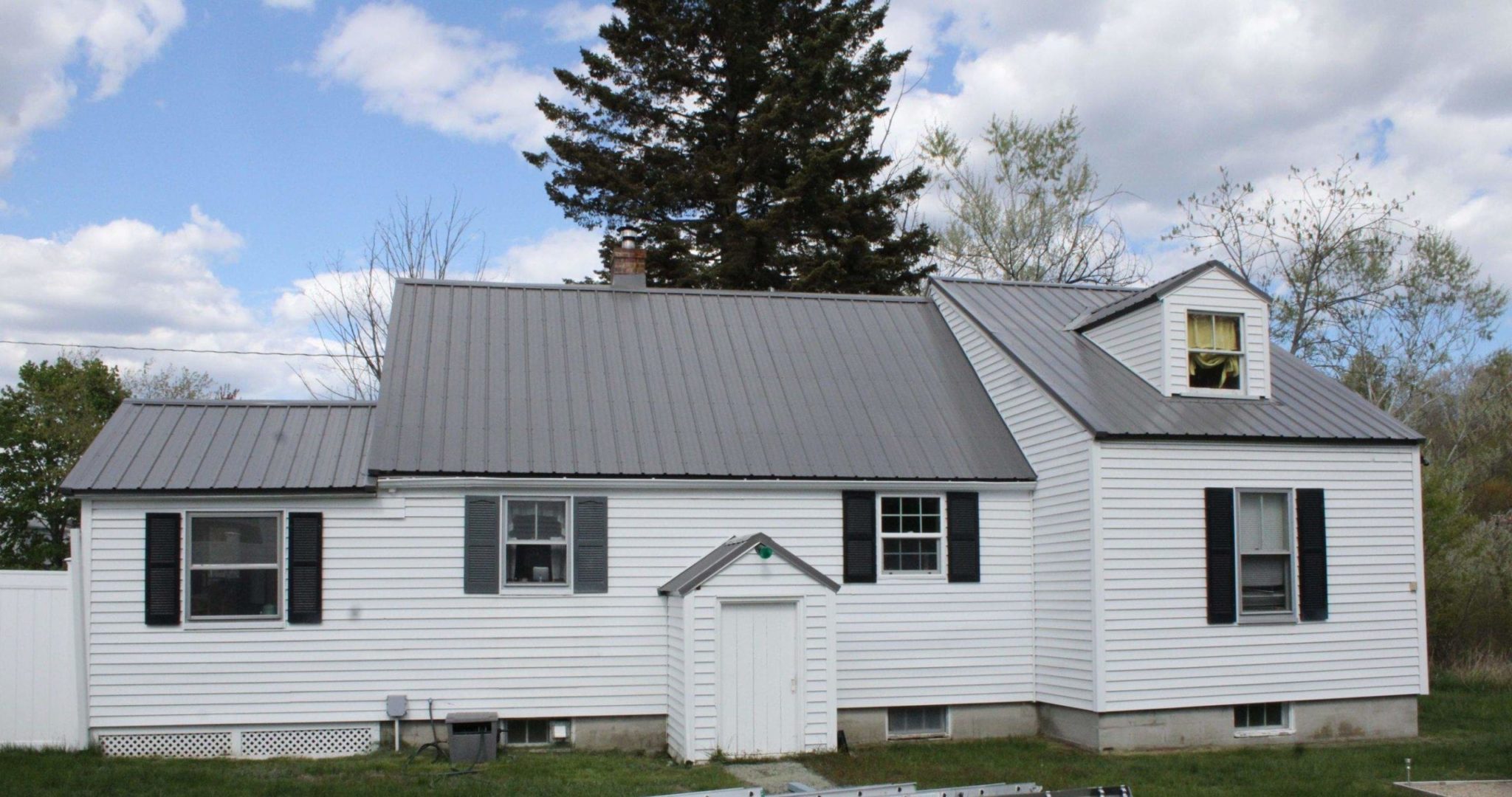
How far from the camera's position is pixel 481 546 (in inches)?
538

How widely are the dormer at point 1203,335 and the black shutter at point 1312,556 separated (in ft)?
4.97

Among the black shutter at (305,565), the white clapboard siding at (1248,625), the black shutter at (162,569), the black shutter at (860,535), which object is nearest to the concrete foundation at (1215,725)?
the white clapboard siding at (1248,625)

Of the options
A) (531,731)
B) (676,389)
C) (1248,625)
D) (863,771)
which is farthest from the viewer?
(676,389)

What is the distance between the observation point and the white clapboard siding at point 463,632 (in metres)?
13.1

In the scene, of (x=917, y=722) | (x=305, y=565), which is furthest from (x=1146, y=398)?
(x=305, y=565)

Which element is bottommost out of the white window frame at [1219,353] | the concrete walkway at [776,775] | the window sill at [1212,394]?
the concrete walkway at [776,775]

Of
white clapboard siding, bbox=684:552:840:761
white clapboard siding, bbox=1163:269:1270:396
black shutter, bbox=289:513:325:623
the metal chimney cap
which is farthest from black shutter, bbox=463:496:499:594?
white clapboard siding, bbox=1163:269:1270:396

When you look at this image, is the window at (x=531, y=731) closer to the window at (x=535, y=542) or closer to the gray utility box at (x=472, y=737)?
the gray utility box at (x=472, y=737)

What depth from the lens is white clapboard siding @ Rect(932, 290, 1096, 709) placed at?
13.9 m

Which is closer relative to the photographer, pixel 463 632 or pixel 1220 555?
pixel 463 632

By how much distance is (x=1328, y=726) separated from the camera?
48.4 ft

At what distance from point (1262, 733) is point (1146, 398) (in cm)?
412

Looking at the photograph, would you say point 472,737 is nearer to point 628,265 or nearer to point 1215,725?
point 628,265

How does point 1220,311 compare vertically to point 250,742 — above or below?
above
